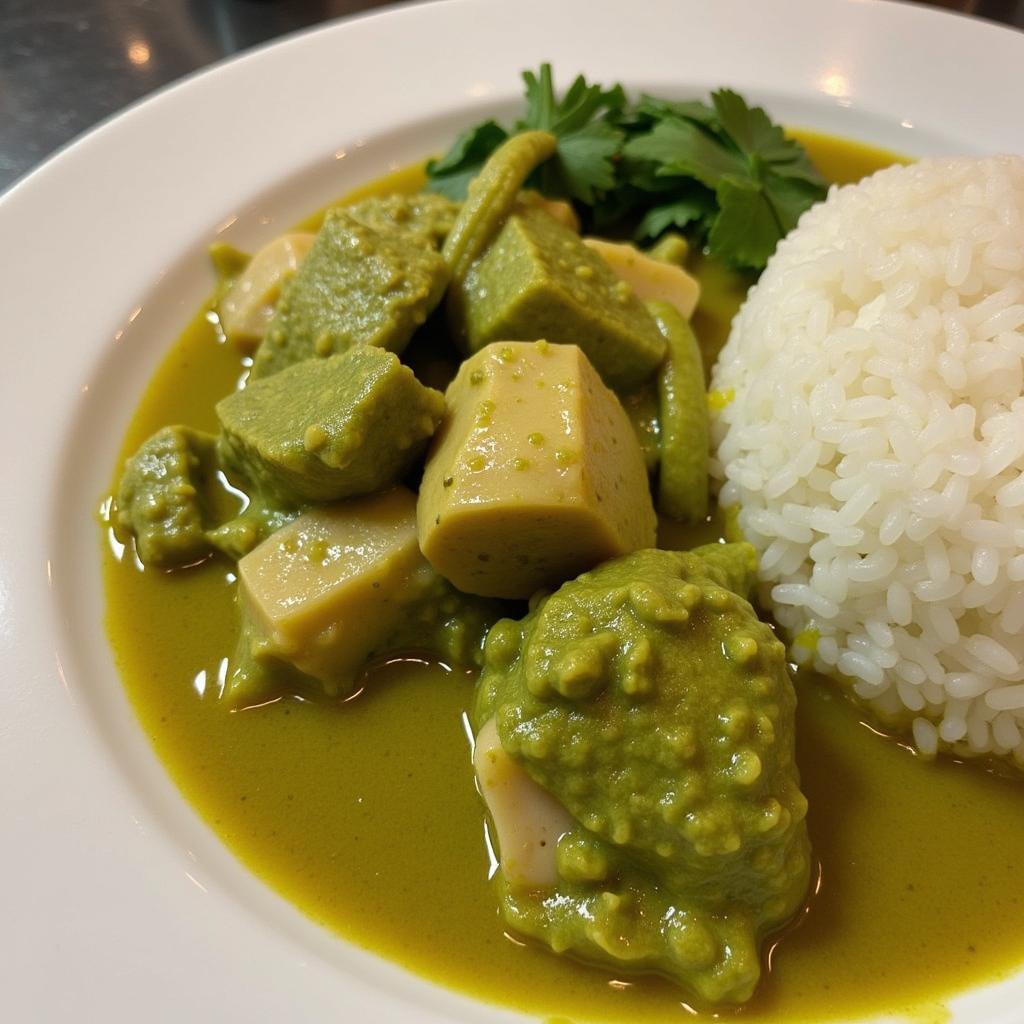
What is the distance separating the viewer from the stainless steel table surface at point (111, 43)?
4688mm

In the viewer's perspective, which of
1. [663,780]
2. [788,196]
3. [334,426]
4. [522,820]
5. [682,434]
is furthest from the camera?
[788,196]

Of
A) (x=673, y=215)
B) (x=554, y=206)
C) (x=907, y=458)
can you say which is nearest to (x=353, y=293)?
(x=554, y=206)

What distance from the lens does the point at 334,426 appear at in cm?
206

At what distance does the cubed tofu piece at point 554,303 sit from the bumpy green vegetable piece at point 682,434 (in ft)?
0.21

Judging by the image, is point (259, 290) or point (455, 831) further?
point (259, 290)

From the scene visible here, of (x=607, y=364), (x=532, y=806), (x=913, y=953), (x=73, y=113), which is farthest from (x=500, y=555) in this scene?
(x=73, y=113)

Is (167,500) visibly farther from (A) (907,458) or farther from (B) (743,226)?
(B) (743,226)

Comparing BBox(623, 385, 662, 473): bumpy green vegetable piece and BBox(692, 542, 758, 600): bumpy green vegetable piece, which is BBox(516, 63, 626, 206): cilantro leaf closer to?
BBox(623, 385, 662, 473): bumpy green vegetable piece

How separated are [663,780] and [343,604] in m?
0.83

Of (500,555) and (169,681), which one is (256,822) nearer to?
(169,681)

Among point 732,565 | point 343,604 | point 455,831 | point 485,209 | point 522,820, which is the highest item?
point 485,209

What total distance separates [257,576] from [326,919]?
2.55 ft

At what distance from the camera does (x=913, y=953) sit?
192cm

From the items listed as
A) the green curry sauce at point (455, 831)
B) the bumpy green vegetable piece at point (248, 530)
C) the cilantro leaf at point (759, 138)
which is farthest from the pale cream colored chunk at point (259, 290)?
the cilantro leaf at point (759, 138)
